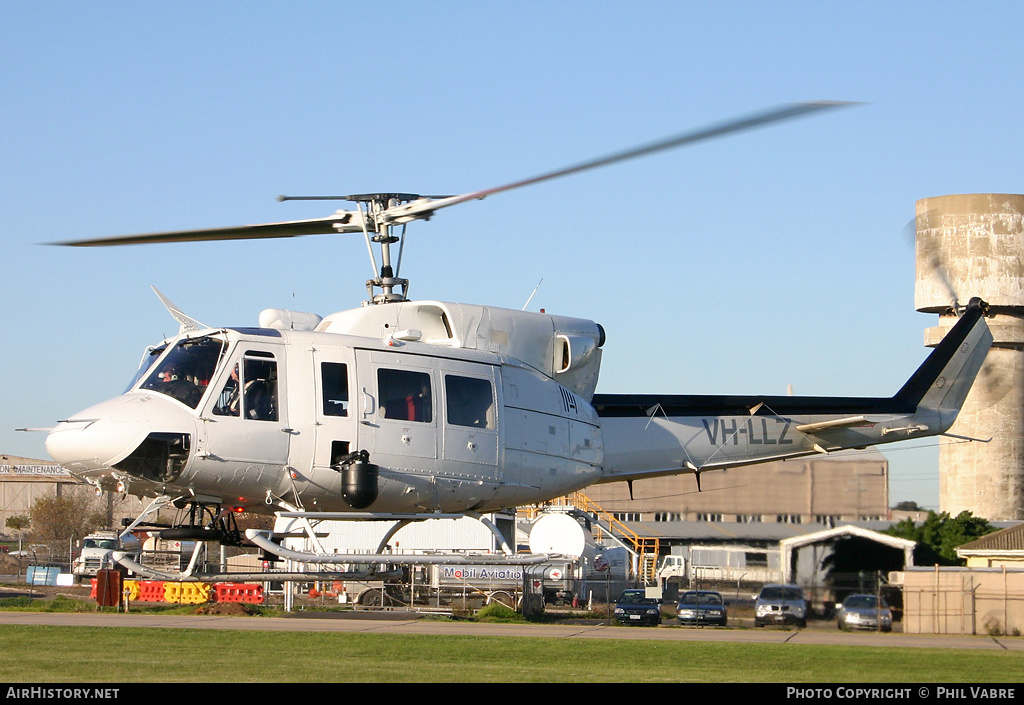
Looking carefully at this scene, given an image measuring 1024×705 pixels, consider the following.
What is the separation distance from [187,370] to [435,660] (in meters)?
6.54

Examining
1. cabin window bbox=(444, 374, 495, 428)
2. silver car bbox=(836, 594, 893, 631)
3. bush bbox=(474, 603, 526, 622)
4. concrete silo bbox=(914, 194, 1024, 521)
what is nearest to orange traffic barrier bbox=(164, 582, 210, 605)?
bush bbox=(474, 603, 526, 622)

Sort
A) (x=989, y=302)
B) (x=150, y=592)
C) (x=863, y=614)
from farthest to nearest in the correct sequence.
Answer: (x=989, y=302) < (x=150, y=592) < (x=863, y=614)

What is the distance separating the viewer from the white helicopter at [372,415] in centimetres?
1316

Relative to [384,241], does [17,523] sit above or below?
below

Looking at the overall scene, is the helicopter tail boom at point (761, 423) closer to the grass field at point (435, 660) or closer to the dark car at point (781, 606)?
the grass field at point (435, 660)

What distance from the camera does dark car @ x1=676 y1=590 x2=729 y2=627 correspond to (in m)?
29.7

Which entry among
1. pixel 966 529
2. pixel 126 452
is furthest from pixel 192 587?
pixel 966 529

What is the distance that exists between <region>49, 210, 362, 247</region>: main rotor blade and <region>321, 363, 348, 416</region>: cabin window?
2.60 m

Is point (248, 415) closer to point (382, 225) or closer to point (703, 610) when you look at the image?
Answer: point (382, 225)

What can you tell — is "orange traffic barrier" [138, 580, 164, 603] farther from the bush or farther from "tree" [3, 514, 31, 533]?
"tree" [3, 514, 31, 533]

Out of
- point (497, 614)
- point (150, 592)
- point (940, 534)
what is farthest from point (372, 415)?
point (940, 534)

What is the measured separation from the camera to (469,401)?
578 inches

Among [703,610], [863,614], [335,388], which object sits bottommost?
[703,610]

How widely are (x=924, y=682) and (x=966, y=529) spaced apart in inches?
1459
